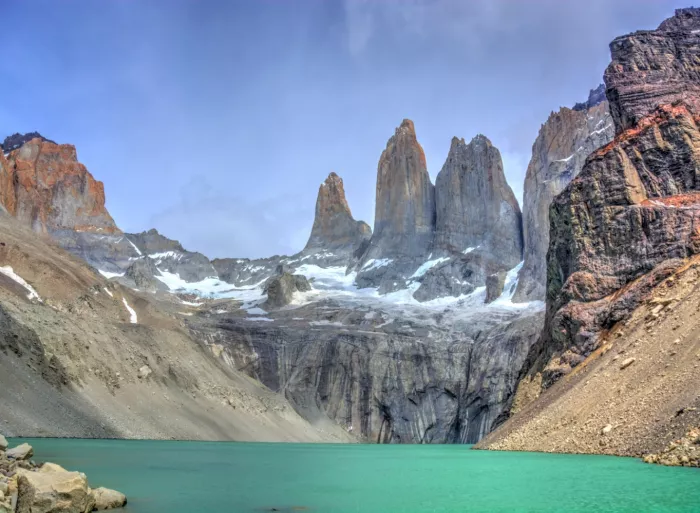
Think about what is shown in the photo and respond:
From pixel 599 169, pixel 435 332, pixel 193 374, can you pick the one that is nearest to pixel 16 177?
pixel 435 332

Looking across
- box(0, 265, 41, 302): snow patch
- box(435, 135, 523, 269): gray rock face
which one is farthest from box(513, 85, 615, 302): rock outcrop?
box(0, 265, 41, 302): snow patch

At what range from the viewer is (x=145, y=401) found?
214 feet

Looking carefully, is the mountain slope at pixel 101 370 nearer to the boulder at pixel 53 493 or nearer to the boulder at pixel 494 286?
the boulder at pixel 53 493

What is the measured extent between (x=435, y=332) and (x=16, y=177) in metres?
122

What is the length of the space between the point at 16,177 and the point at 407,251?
10914 centimetres

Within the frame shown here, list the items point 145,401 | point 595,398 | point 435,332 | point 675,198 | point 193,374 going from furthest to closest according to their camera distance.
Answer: point 435,332
point 193,374
point 145,401
point 675,198
point 595,398

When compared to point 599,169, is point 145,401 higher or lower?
lower

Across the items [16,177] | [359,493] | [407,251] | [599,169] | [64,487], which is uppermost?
[16,177]

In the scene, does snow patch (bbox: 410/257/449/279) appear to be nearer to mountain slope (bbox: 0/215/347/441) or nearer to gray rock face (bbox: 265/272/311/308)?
gray rock face (bbox: 265/272/311/308)

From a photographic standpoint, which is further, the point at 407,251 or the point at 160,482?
the point at 407,251

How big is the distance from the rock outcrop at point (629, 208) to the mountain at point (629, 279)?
98 millimetres

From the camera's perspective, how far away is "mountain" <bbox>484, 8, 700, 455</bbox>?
33906 mm

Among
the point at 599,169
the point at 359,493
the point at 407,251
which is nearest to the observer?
the point at 359,493

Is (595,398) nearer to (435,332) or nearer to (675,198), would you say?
(675,198)
